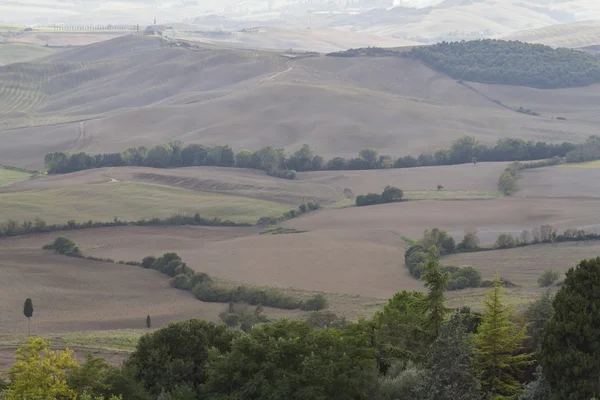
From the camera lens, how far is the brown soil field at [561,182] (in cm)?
9669

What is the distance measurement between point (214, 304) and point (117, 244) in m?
19.8

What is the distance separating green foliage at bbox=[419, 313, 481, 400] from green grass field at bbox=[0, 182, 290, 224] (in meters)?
61.6

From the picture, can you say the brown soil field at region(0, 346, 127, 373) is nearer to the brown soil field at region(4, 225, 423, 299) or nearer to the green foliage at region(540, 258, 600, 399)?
the green foliage at region(540, 258, 600, 399)

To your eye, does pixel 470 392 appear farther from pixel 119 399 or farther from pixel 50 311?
pixel 50 311

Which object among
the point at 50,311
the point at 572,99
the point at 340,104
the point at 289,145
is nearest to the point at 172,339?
the point at 50,311

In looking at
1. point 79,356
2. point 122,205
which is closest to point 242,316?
point 79,356

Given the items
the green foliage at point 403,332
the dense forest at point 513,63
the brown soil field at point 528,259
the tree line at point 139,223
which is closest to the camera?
the green foliage at point 403,332

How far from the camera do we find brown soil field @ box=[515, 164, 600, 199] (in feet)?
317

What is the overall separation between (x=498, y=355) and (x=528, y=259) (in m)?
41.7

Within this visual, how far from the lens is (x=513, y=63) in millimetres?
177500

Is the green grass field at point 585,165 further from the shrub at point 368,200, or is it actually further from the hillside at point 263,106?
the shrub at point 368,200

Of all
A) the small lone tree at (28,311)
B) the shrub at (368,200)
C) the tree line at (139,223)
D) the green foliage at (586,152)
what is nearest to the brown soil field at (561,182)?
the green foliage at (586,152)

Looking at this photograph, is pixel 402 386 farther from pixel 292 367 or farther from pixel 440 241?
pixel 440 241

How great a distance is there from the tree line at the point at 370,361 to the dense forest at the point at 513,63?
140 m
